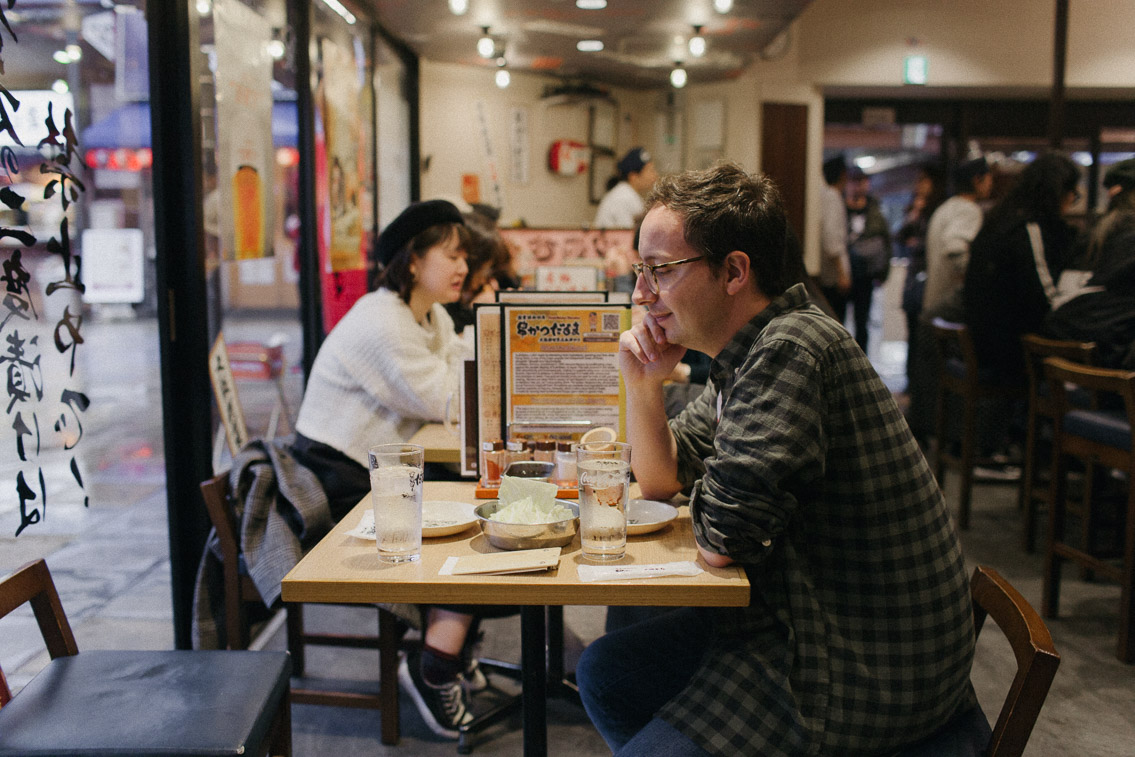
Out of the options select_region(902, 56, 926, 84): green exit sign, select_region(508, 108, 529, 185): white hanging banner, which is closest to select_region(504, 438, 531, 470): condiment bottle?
select_region(508, 108, 529, 185): white hanging banner

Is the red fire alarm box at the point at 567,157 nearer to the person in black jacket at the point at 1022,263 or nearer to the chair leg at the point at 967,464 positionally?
the person in black jacket at the point at 1022,263

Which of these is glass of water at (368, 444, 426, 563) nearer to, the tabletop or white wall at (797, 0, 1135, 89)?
the tabletop

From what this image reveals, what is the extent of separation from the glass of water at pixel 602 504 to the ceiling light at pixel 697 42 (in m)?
5.56

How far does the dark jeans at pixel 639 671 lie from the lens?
164cm

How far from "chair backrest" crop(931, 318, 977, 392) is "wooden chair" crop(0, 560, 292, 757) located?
3.65 metres

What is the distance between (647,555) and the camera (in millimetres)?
1500

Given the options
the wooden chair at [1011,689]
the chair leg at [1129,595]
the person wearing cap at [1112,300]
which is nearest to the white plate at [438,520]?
the wooden chair at [1011,689]

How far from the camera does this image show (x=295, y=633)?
2.81 metres

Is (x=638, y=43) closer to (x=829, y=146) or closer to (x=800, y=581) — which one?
(x=829, y=146)

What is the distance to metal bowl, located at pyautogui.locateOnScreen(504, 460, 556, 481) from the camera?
1.76m

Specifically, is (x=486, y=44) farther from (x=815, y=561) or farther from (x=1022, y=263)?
(x=815, y=561)

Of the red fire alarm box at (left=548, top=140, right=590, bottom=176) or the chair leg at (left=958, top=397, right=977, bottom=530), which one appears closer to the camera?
the chair leg at (left=958, top=397, right=977, bottom=530)

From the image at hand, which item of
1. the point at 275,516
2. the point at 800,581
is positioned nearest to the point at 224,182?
the point at 275,516

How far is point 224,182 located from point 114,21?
570 millimetres
